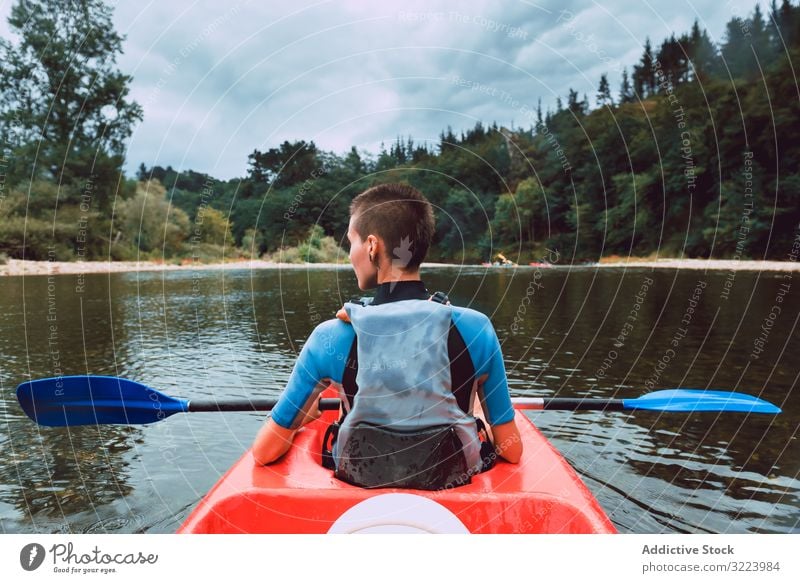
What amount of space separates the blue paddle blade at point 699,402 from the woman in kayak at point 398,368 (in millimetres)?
2470

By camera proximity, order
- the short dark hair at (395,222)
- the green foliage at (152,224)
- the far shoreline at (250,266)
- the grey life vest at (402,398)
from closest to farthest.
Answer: the grey life vest at (402,398), the short dark hair at (395,222), the far shoreline at (250,266), the green foliage at (152,224)

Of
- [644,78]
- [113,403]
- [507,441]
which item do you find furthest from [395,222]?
[644,78]

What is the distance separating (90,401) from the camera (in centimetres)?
430

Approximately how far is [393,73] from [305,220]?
17.2 feet

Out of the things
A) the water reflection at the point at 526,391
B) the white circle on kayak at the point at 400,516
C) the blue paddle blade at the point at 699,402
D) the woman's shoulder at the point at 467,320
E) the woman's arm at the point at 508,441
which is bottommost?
the water reflection at the point at 526,391

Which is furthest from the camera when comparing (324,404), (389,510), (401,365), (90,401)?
(90,401)

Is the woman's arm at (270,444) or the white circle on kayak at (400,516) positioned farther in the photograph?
the woman's arm at (270,444)

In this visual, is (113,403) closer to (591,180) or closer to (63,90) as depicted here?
(63,90)

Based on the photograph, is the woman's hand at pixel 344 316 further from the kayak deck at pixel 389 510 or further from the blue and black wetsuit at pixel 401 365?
the kayak deck at pixel 389 510

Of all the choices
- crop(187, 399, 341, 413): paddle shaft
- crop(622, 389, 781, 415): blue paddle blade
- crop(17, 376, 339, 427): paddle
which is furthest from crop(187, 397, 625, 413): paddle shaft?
crop(622, 389, 781, 415): blue paddle blade

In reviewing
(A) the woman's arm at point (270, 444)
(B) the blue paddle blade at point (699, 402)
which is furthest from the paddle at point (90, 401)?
(B) the blue paddle blade at point (699, 402)

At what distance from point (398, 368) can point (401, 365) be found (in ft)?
0.06

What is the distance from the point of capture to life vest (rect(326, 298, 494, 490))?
2207mm

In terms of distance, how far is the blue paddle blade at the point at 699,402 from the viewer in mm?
4379
